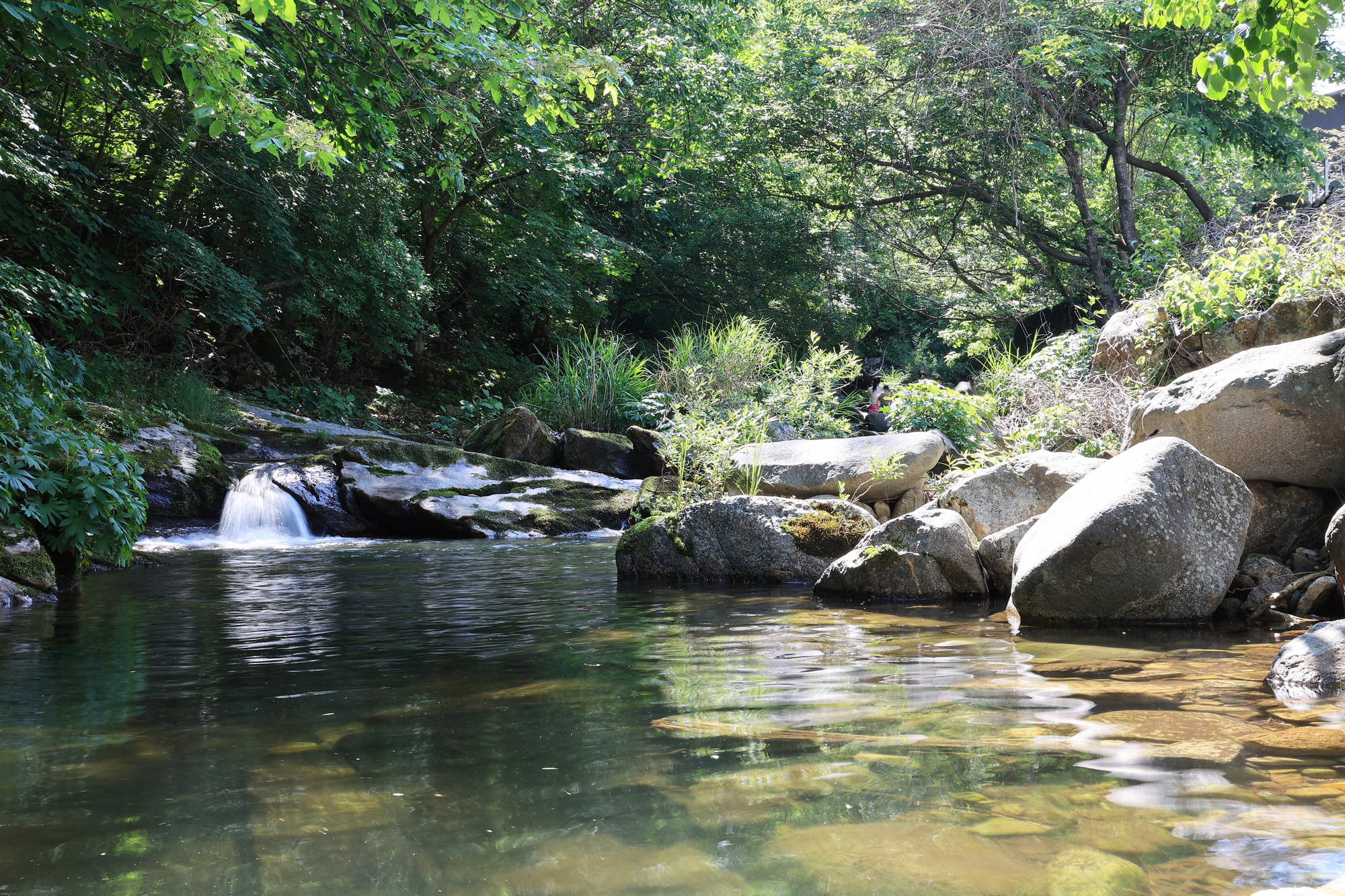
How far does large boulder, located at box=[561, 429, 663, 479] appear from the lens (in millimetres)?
13766

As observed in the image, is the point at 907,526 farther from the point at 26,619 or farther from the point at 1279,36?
the point at 26,619

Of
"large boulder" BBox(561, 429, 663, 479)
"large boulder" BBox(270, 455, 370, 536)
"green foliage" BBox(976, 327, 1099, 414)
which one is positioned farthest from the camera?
"large boulder" BBox(561, 429, 663, 479)

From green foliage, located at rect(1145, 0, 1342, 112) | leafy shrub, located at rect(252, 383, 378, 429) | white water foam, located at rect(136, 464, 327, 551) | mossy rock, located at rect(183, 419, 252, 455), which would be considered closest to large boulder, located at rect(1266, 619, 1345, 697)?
green foliage, located at rect(1145, 0, 1342, 112)

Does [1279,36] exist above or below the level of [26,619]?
above

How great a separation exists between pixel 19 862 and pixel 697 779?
1577 mm

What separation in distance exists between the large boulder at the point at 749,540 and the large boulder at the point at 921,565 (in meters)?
0.85

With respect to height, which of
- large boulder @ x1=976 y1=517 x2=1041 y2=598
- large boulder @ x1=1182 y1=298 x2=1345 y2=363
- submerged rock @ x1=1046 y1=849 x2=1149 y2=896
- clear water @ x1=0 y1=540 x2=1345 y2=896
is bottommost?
submerged rock @ x1=1046 y1=849 x2=1149 y2=896

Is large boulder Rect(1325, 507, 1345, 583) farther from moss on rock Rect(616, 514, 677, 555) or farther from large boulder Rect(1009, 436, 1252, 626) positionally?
moss on rock Rect(616, 514, 677, 555)

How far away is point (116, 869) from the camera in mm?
1934

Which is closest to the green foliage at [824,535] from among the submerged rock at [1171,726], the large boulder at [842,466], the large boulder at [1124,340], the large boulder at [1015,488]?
the large boulder at [1015,488]

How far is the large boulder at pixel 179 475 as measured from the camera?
35.4ft

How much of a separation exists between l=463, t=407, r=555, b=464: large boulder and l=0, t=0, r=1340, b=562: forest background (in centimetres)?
419

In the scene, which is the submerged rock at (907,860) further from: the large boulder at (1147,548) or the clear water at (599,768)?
the large boulder at (1147,548)

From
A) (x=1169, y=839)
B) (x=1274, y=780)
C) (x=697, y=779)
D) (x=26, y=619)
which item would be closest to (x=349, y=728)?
(x=697, y=779)
